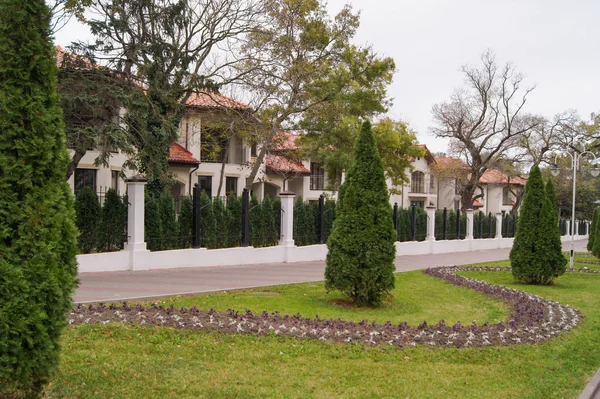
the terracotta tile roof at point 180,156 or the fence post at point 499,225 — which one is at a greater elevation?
the terracotta tile roof at point 180,156

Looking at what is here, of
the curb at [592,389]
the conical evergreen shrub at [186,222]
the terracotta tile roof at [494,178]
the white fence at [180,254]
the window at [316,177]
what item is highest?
the terracotta tile roof at [494,178]

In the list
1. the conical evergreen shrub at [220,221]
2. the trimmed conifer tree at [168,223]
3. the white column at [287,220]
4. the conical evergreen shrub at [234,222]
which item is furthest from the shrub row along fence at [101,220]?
the white column at [287,220]

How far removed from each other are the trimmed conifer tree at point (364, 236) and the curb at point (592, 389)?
179 inches

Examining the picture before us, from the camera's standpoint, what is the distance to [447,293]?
46.0ft

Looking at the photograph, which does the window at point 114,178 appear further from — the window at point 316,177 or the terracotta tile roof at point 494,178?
the terracotta tile roof at point 494,178

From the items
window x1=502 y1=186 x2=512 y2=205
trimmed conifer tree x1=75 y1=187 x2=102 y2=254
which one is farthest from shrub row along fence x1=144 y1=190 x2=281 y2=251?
window x1=502 y1=186 x2=512 y2=205

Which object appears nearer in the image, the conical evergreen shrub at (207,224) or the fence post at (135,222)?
the fence post at (135,222)

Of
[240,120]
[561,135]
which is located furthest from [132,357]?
[561,135]

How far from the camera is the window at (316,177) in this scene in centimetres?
5023

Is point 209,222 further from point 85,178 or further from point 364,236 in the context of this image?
A: point 85,178

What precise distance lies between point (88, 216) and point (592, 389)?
1252 cm

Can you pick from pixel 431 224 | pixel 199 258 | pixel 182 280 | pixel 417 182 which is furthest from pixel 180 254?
pixel 417 182

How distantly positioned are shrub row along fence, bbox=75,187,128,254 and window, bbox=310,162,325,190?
34441 mm

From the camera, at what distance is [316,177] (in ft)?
165
